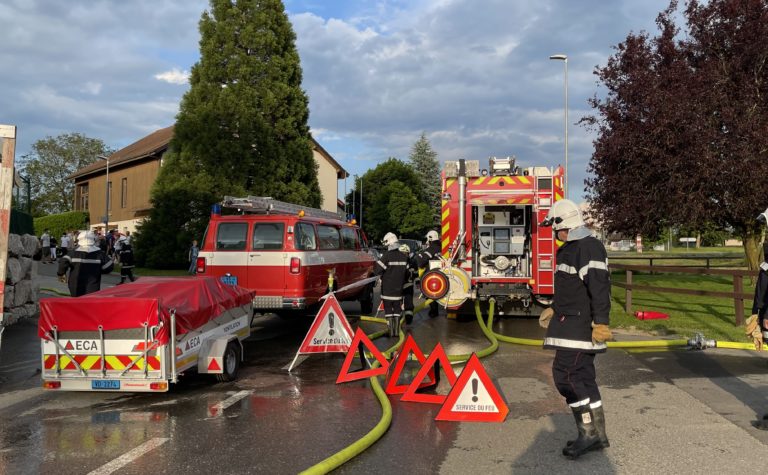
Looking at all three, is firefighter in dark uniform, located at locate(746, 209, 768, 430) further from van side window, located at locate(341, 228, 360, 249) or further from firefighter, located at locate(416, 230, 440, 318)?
van side window, located at locate(341, 228, 360, 249)

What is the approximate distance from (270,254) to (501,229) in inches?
188

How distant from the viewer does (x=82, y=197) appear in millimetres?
55188

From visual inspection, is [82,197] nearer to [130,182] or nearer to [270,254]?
[130,182]

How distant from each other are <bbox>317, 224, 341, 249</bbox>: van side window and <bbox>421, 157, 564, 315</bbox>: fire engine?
2.02 metres

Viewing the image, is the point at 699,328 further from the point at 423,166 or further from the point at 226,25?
the point at 423,166

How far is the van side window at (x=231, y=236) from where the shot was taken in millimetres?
10461

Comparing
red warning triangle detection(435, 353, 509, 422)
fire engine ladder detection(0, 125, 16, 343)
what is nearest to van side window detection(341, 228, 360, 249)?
fire engine ladder detection(0, 125, 16, 343)

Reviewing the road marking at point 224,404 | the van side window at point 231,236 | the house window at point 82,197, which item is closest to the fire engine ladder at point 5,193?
the road marking at point 224,404

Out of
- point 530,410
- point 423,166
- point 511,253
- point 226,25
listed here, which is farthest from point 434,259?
point 423,166

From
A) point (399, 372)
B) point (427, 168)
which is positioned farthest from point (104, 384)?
point (427, 168)

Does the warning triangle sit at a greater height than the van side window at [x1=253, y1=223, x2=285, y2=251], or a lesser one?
lesser

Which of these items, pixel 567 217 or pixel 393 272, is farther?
pixel 393 272

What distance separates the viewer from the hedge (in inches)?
1773

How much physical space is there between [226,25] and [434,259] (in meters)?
17.9
